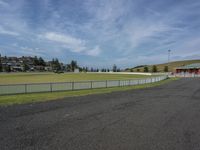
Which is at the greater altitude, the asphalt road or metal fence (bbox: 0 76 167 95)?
metal fence (bbox: 0 76 167 95)

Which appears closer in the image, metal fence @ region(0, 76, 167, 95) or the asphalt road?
the asphalt road

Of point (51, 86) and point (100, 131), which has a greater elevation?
point (51, 86)

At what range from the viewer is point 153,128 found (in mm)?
6191

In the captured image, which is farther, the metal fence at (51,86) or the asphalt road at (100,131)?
the metal fence at (51,86)

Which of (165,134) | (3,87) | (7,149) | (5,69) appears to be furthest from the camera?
(5,69)

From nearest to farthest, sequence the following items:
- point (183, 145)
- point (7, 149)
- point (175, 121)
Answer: point (7, 149), point (183, 145), point (175, 121)

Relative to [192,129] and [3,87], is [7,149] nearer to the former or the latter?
[192,129]

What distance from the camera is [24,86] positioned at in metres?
16.1

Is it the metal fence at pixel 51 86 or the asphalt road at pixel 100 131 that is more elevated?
the metal fence at pixel 51 86

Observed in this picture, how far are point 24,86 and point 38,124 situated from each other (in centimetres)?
1070

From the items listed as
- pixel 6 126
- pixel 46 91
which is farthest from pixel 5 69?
pixel 6 126

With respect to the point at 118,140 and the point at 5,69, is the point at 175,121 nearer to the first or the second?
the point at 118,140

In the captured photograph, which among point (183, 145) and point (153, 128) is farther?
point (153, 128)

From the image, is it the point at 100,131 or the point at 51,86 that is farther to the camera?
the point at 51,86
